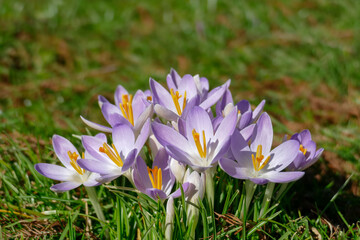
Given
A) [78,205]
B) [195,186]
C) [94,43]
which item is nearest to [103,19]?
[94,43]

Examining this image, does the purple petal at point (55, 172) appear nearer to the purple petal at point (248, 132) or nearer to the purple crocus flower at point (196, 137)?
the purple crocus flower at point (196, 137)

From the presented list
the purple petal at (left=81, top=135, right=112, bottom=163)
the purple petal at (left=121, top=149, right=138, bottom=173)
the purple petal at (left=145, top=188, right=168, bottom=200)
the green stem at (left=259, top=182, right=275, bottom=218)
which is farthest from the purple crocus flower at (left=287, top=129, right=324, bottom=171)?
the purple petal at (left=81, top=135, right=112, bottom=163)

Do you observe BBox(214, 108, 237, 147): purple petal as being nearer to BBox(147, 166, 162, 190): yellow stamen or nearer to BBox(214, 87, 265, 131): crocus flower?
BBox(214, 87, 265, 131): crocus flower

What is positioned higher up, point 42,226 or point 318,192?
point 42,226

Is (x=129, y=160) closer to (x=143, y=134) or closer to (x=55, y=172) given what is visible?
(x=143, y=134)

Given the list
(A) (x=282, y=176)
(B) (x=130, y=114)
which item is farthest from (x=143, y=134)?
(A) (x=282, y=176)

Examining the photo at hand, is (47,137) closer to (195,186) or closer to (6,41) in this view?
(195,186)

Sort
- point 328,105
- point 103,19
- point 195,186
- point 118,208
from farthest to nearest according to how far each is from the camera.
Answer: point 103,19 → point 328,105 → point 118,208 → point 195,186
